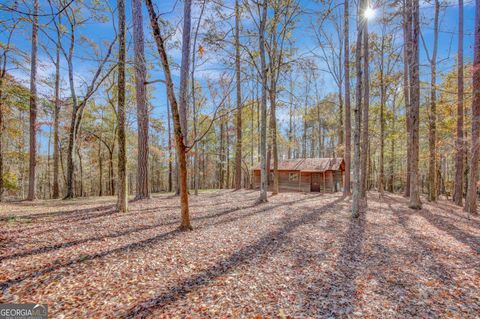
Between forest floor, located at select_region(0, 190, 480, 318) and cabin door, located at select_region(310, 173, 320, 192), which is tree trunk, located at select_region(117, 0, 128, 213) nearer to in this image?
forest floor, located at select_region(0, 190, 480, 318)

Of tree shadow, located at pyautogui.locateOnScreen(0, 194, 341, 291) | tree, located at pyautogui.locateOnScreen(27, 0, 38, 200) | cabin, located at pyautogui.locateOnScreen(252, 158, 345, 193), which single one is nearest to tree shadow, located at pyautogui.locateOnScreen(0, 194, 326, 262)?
tree shadow, located at pyautogui.locateOnScreen(0, 194, 341, 291)

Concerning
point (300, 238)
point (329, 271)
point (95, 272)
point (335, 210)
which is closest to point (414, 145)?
point (335, 210)

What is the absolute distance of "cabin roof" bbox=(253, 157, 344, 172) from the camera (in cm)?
1916

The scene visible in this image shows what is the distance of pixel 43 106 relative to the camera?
12070 mm

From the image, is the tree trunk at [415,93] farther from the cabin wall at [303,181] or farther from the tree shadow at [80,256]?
the cabin wall at [303,181]

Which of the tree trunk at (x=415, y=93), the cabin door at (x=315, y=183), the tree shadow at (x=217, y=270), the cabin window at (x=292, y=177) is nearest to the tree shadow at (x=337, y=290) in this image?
the tree shadow at (x=217, y=270)

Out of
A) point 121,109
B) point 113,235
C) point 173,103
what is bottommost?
point 113,235

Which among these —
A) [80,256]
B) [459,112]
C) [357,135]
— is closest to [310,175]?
[459,112]

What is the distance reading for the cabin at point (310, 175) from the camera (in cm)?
1927

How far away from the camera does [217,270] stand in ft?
11.5

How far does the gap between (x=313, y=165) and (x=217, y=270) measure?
18.2 metres

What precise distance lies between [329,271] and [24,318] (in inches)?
158

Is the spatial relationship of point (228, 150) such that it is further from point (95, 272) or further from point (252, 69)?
point (95, 272)

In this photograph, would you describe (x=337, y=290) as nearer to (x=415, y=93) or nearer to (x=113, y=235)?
(x=113, y=235)
